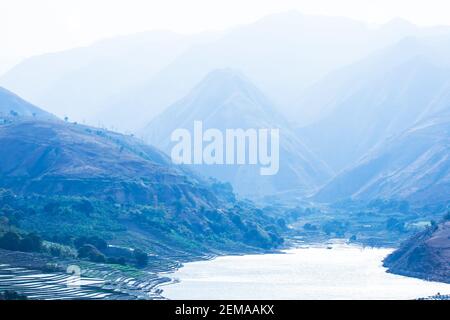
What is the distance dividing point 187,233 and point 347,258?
24.4 meters

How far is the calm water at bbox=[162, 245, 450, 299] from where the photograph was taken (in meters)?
80.2

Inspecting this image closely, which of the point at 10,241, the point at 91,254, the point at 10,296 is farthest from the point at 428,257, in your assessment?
the point at 10,296

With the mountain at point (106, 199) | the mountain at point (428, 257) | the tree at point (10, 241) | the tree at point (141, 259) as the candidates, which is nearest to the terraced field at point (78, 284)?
the tree at point (10, 241)

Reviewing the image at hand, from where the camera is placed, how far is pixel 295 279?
9462cm

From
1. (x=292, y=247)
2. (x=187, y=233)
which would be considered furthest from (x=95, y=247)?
(x=292, y=247)

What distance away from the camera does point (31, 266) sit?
269 feet

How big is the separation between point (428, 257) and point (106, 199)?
50897 mm

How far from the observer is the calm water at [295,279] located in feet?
263

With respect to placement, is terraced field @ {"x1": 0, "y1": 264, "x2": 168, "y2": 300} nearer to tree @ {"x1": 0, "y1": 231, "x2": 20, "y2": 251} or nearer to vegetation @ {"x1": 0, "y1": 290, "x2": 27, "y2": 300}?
vegetation @ {"x1": 0, "y1": 290, "x2": 27, "y2": 300}

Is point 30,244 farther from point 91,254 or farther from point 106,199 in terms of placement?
point 106,199

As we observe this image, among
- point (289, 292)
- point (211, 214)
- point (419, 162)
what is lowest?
point (289, 292)

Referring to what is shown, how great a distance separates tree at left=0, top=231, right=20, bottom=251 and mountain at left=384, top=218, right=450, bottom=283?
44.5m
